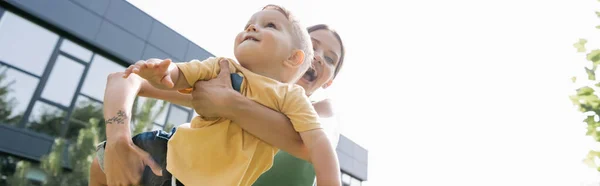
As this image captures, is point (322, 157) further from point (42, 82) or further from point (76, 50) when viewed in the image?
point (76, 50)

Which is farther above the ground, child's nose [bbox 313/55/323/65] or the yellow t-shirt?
child's nose [bbox 313/55/323/65]

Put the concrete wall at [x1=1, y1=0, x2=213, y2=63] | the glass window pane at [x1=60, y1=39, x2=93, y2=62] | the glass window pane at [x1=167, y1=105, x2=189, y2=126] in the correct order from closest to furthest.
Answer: the concrete wall at [x1=1, y1=0, x2=213, y2=63], the glass window pane at [x1=60, y1=39, x2=93, y2=62], the glass window pane at [x1=167, y1=105, x2=189, y2=126]

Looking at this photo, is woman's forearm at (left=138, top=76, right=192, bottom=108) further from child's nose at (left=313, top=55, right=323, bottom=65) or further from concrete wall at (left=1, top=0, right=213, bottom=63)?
concrete wall at (left=1, top=0, right=213, bottom=63)

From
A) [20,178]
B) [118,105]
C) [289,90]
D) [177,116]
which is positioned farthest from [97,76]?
[289,90]

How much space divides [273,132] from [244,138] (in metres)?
0.11

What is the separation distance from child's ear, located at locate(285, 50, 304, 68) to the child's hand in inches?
20.6

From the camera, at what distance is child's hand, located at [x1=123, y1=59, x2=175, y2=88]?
1.06m

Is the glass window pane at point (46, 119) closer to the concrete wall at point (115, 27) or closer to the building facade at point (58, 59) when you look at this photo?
the building facade at point (58, 59)

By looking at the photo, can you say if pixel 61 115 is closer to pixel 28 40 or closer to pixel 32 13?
pixel 28 40

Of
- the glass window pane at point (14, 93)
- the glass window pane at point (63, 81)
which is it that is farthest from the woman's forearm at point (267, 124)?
the glass window pane at point (63, 81)

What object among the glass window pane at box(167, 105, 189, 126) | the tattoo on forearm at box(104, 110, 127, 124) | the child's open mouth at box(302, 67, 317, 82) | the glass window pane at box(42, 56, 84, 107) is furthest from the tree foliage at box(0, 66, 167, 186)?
the tattoo on forearm at box(104, 110, 127, 124)

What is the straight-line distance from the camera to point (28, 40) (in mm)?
9930

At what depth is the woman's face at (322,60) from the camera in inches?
93.0

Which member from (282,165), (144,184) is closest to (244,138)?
(144,184)
